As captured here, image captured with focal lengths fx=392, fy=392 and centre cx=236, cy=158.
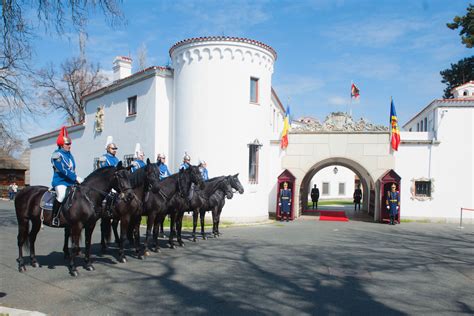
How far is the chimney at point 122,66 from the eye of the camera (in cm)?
2495

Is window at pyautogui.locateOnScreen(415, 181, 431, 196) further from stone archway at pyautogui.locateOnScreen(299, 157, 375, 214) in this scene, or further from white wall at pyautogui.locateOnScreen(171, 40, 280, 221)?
white wall at pyautogui.locateOnScreen(171, 40, 280, 221)

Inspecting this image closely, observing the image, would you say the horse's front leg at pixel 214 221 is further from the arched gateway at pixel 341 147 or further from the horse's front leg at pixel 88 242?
the arched gateway at pixel 341 147

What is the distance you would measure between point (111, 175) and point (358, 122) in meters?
16.1

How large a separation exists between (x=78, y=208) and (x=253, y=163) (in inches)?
482

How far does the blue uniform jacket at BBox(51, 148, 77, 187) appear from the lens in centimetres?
767

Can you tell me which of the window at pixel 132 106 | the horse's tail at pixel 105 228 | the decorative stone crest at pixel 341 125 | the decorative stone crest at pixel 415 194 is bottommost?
the horse's tail at pixel 105 228

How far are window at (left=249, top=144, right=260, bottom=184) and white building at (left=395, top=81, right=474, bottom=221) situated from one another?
25.2 ft

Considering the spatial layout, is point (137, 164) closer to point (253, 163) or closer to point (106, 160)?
point (106, 160)

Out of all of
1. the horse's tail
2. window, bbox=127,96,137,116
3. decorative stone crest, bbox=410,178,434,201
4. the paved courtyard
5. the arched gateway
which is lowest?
the paved courtyard

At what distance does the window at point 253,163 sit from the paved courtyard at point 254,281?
690 centimetres

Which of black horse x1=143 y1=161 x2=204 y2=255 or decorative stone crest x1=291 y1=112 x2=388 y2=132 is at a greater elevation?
decorative stone crest x1=291 y1=112 x2=388 y2=132

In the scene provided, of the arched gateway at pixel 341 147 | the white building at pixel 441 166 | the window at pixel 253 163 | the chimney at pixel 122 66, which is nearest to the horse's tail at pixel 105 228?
the window at pixel 253 163

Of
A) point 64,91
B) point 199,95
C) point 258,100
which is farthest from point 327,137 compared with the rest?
point 64,91

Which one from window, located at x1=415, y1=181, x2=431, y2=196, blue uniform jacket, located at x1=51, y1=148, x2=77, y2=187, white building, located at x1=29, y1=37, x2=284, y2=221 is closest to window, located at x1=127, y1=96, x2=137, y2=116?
white building, located at x1=29, y1=37, x2=284, y2=221
